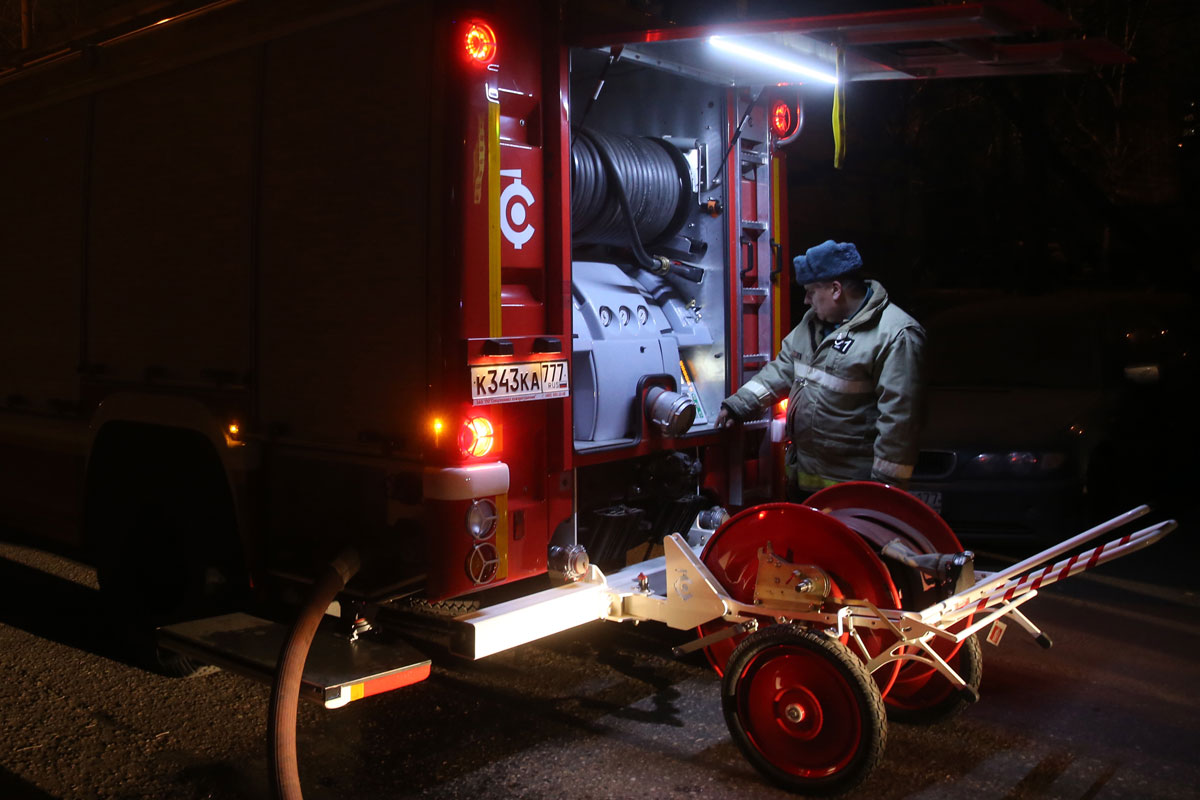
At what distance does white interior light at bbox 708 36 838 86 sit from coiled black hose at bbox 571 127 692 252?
668mm

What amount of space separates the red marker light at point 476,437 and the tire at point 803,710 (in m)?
1.09

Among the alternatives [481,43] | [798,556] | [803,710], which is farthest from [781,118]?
[803,710]

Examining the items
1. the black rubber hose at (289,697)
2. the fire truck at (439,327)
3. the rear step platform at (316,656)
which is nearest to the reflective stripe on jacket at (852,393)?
the fire truck at (439,327)

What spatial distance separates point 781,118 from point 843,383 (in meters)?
1.52

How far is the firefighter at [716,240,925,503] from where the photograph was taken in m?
4.43

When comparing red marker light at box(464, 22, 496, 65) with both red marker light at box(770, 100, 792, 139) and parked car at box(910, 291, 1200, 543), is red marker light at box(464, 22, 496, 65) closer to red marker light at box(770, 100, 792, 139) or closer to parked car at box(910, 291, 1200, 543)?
red marker light at box(770, 100, 792, 139)

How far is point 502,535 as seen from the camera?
388 cm

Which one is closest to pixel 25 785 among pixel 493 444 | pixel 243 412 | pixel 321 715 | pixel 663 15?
pixel 321 715

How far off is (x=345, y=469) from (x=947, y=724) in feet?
8.09

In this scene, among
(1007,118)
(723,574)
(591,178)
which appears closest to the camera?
(723,574)

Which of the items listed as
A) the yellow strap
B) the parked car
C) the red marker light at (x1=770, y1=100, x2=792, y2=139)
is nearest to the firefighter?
the yellow strap

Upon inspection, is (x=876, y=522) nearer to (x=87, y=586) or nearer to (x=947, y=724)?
(x=947, y=724)

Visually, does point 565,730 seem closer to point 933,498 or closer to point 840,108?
point 840,108

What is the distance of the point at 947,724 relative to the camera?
4.28 m
